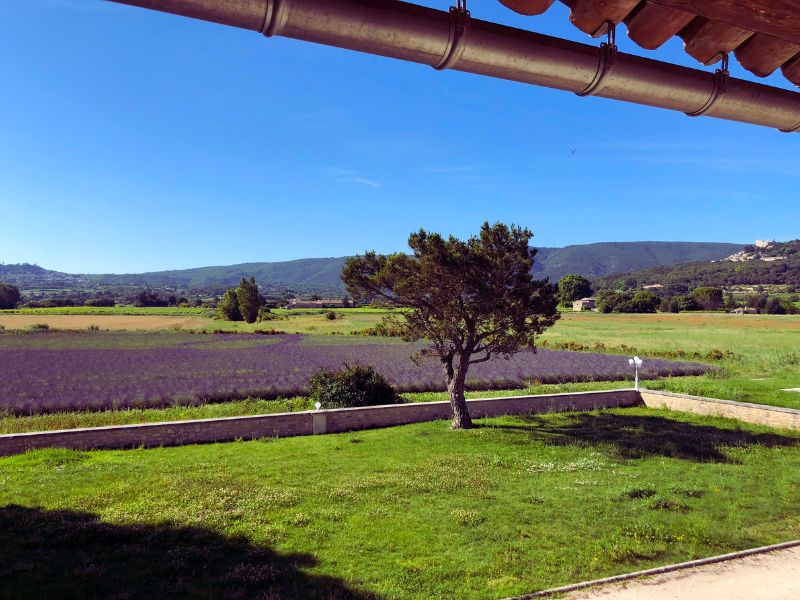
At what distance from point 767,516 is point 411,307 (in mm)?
Answer: 11070

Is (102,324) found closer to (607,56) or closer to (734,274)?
(607,56)

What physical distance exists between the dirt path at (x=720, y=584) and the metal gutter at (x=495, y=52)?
208 inches

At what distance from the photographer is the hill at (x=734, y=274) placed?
140m

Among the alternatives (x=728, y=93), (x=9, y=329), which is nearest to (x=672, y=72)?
(x=728, y=93)

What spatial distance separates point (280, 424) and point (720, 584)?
42.2 ft

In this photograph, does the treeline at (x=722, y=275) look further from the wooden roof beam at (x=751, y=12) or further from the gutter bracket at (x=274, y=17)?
the gutter bracket at (x=274, y=17)

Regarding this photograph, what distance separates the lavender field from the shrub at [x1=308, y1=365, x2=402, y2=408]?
123 inches

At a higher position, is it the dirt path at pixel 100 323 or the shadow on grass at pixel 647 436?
the dirt path at pixel 100 323

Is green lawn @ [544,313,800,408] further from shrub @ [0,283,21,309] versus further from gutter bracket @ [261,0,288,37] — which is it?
shrub @ [0,283,21,309]

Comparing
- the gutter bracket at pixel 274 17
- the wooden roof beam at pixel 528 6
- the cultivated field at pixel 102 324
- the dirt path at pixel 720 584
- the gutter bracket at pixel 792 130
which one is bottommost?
the cultivated field at pixel 102 324

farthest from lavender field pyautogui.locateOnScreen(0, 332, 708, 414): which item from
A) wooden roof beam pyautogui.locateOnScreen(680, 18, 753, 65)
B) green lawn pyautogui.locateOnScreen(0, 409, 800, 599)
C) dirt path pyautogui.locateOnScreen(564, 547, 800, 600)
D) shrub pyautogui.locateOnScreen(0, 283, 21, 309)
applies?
shrub pyautogui.locateOnScreen(0, 283, 21, 309)

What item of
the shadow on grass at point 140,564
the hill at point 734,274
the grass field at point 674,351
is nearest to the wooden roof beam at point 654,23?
the shadow on grass at point 140,564

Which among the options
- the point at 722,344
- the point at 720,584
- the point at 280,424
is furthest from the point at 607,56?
the point at 722,344

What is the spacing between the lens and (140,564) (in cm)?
698
